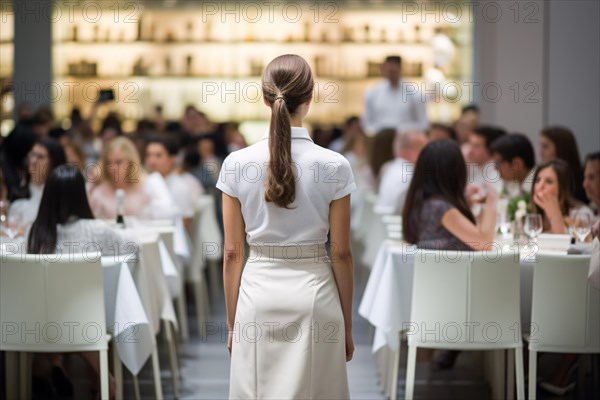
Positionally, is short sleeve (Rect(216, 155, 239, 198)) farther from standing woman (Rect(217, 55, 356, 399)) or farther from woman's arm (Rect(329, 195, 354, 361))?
woman's arm (Rect(329, 195, 354, 361))

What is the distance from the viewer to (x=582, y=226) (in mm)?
5152

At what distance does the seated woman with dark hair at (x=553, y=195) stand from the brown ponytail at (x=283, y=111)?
2.61 metres

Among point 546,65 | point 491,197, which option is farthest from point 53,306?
point 546,65

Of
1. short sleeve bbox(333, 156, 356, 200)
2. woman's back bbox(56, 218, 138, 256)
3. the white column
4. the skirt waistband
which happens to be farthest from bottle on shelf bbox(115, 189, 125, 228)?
the white column

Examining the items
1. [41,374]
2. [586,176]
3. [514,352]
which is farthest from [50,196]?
[586,176]

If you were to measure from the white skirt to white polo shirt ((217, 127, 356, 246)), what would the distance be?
0.19 ft

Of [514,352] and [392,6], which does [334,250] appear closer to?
[514,352]

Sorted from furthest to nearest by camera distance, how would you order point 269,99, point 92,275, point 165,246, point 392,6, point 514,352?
point 392,6 < point 165,246 < point 514,352 < point 92,275 < point 269,99

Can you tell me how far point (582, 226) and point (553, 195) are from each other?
387mm

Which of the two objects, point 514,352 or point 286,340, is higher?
point 286,340

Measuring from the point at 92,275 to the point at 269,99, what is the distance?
158cm

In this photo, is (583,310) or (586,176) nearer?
(583,310)

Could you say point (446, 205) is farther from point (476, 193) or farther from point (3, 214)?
point (3, 214)

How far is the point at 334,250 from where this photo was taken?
128 inches
